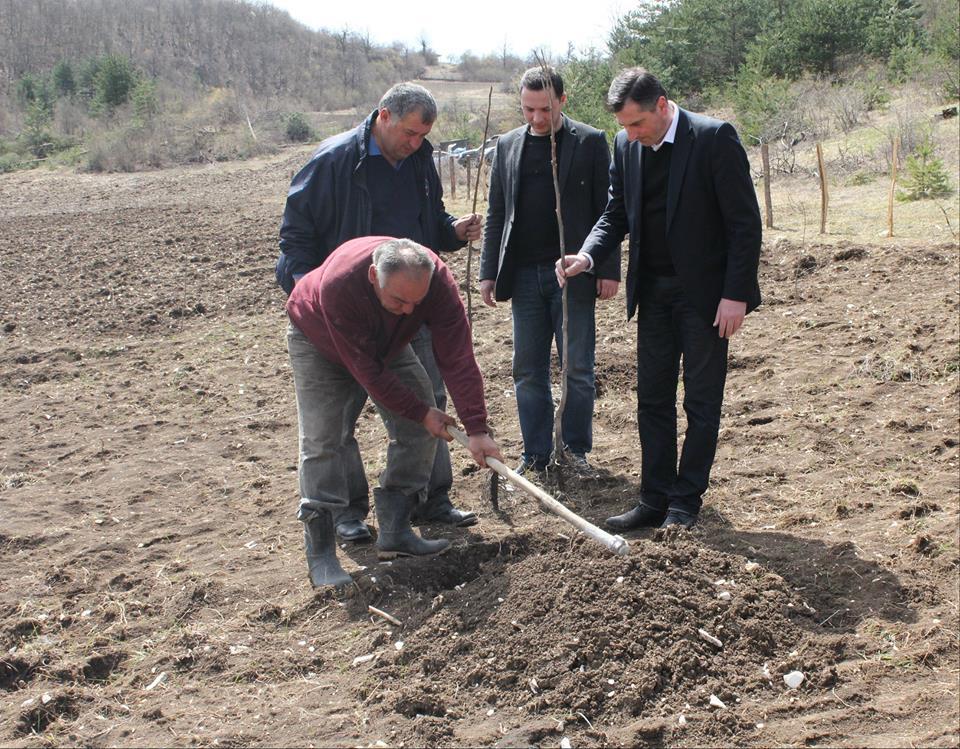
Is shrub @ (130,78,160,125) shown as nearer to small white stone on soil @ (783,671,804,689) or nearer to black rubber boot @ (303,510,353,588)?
black rubber boot @ (303,510,353,588)

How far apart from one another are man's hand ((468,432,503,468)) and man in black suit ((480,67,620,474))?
102 cm

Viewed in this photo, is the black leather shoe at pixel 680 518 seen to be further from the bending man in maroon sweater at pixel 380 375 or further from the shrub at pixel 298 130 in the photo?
the shrub at pixel 298 130

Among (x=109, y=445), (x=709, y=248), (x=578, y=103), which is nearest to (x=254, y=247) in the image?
Result: (x=109, y=445)

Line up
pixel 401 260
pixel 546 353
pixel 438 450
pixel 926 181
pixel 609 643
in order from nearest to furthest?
1. pixel 609 643
2. pixel 401 260
3. pixel 438 450
4. pixel 546 353
5. pixel 926 181

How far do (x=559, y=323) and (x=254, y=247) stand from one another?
8719mm

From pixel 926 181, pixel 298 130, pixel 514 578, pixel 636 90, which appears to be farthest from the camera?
pixel 298 130

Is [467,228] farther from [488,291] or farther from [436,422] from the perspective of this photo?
[436,422]

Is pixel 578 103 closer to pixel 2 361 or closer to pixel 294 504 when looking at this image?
pixel 2 361

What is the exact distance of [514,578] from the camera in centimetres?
396

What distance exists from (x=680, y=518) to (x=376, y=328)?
156 centimetres

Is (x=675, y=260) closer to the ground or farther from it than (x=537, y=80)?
closer to the ground

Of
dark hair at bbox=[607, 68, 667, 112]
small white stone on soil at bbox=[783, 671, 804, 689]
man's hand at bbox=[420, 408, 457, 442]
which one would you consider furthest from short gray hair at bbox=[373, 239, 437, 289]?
small white stone on soil at bbox=[783, 671, 804, 689]

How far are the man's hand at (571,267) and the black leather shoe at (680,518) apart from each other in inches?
43.7

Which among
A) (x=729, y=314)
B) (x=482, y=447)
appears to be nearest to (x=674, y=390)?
(x=729, y=314)
